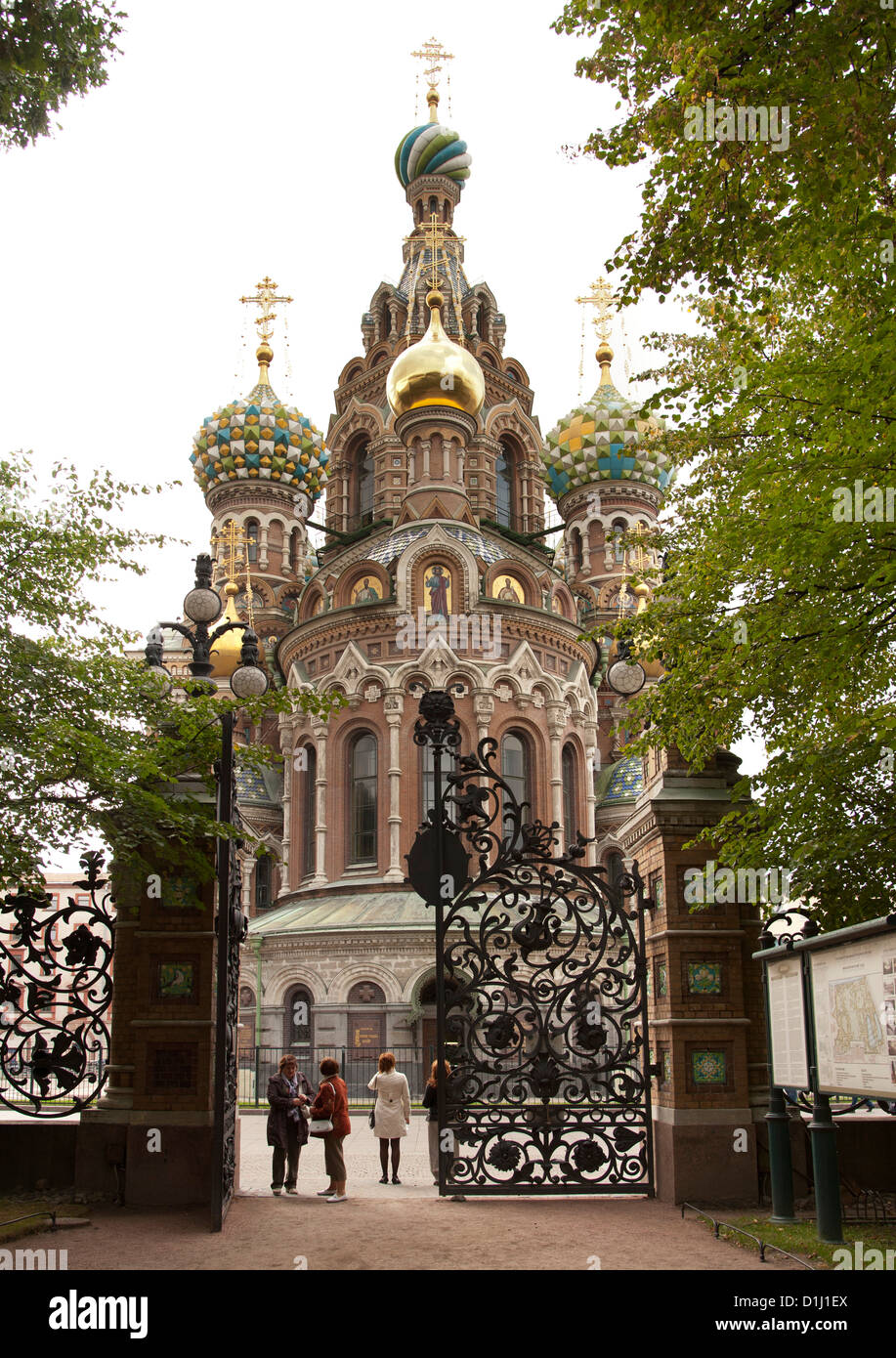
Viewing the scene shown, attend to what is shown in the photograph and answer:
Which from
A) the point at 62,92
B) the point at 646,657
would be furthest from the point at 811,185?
the point at 62,92

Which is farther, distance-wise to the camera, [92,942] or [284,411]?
[284,411]

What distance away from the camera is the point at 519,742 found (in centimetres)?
3022

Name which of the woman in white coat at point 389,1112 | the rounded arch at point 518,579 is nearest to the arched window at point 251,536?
the rounded arch at point 518,579

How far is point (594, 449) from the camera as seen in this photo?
142ft

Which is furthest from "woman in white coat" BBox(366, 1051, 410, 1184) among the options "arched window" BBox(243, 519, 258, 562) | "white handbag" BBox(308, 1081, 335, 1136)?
"arched window" BBox(243, 519, 258, 562)

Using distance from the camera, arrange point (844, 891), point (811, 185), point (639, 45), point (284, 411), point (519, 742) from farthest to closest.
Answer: point (284, 411), point (519, 742), point (844, 891), point (639, 45), point (811, 185)

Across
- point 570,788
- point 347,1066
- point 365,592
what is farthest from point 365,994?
point 365,592

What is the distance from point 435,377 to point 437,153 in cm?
1582

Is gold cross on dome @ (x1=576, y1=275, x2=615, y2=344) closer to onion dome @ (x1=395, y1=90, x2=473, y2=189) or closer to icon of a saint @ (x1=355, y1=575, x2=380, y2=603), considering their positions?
onion dome @ (x1=395, y1=90, x2=473, y2=189)

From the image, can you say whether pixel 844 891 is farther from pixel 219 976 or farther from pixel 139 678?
pixel 139 678

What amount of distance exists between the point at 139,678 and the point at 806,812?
511 centimetres

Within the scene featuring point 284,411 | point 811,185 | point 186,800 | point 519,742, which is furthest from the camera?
point 284,411

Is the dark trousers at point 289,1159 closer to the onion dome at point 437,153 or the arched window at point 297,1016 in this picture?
the arched window at point 297,1016

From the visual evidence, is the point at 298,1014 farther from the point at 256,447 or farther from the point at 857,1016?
the point at 256,447
